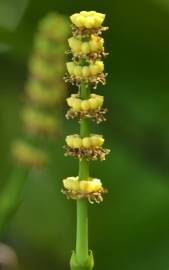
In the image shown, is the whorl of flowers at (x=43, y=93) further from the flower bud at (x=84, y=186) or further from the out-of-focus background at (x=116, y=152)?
the out-of-focus background at (x=116, y=152)

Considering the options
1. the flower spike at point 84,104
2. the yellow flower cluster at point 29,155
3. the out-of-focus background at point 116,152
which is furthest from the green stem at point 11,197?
the out-of-focus background at point 116,152

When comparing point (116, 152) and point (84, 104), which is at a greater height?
point (116, 152)

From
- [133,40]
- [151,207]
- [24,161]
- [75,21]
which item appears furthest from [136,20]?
[75,21]

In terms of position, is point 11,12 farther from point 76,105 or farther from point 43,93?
point 76,105

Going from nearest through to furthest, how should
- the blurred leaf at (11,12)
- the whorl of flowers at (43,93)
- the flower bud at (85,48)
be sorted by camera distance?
the flower bud at (85,48) < the whorl of flowers at (43,93) < the blurred leaf at (11,12)

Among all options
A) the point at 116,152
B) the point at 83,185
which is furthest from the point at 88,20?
the point at 116,152

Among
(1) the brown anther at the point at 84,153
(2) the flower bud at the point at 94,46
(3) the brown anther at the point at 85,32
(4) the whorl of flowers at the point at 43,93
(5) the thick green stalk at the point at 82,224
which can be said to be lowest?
(5) the thick green stalk at the point at 82,224
